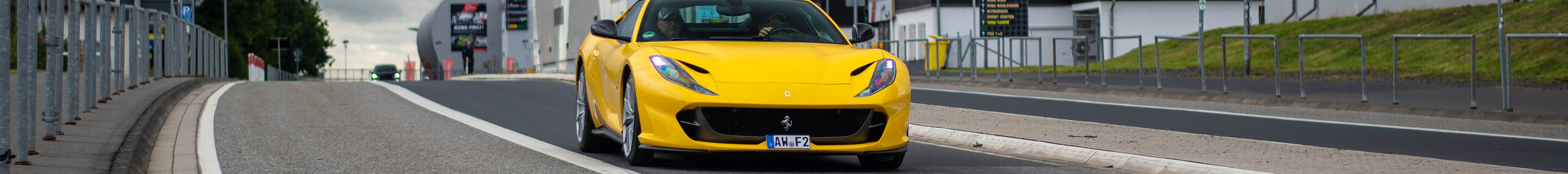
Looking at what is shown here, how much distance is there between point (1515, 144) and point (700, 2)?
17.6 feet

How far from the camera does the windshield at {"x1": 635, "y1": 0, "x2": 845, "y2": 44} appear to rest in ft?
26.1

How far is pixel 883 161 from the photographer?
7418 mm

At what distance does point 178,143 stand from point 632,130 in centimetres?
367

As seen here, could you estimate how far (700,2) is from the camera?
322 inches

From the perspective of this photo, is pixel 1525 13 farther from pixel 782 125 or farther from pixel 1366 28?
pixel 782 125

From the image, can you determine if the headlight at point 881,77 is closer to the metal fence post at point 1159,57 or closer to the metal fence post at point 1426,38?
the metal fence post at point 1426,38

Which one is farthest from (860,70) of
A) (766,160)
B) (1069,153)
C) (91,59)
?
(91,59)

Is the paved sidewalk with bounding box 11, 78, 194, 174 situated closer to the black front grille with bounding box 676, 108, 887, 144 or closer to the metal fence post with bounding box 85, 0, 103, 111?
the metal fence post with bounding box 85, 0, 103, 111

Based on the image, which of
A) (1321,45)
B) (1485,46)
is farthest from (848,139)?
(1485,46)

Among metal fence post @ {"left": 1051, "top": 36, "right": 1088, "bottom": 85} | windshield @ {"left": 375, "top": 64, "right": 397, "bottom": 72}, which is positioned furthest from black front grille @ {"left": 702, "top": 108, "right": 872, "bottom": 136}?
windshield @ {"left": 375, "top": 64, "right": 397, "bottom": 72}

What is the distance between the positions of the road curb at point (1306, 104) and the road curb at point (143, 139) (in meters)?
Result: 4.16

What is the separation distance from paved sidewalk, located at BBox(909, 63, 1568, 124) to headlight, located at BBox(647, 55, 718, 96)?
26.0 feet

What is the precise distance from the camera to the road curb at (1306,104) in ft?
39.8

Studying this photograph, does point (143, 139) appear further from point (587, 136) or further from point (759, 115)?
point (759, 115)
